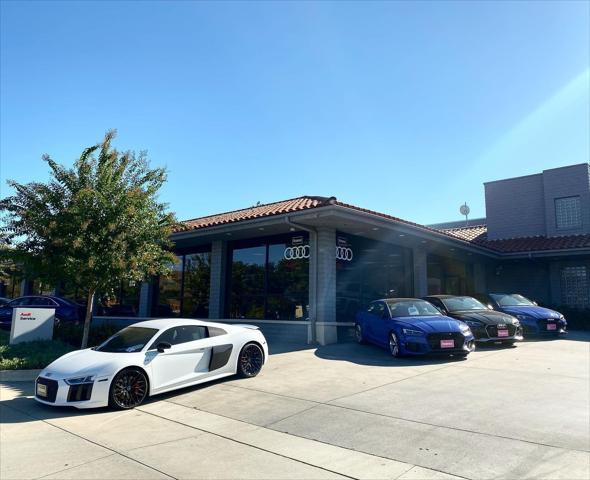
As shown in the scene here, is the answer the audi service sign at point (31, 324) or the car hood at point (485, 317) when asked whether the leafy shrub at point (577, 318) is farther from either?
the audi service sign at point (31, 324)

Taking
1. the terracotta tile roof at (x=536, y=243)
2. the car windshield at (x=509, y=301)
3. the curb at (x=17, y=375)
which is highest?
the terracotta tile roof at (x=536, y=243)

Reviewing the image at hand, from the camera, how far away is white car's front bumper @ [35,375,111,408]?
22.4 feet

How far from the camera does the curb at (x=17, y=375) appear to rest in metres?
9.48

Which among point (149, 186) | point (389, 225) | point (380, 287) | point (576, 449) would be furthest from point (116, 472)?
point (380, 287)

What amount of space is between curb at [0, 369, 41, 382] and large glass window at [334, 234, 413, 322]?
8.26 meters

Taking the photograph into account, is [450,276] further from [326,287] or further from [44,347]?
[44,347]

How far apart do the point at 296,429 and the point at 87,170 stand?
26.8ft

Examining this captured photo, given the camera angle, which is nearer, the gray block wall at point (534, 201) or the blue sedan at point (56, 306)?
the blue sedan at point (56, 306)

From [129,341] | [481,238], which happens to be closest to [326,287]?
[129,341]

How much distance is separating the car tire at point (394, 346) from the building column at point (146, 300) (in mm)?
12331

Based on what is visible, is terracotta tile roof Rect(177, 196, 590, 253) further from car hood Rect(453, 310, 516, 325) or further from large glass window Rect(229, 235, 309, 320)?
car hood Rect(453, 310, 516, 325)

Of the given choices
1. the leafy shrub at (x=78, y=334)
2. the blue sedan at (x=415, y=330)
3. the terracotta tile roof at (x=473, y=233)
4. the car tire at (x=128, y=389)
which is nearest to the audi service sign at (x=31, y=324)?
the leafy shrub at (x=78, y=334)

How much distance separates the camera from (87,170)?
35.8ft

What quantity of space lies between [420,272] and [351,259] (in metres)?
4.46
